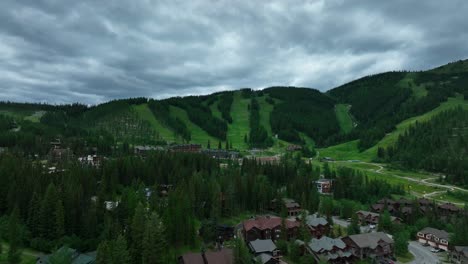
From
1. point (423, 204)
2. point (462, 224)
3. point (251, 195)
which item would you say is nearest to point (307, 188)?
point (251, 195)

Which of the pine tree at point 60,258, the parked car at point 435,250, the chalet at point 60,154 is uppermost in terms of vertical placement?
the chalet at point 60,154

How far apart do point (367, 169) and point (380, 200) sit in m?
66.8

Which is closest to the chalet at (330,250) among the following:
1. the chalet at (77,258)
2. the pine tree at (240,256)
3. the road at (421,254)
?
the road at (421,254)

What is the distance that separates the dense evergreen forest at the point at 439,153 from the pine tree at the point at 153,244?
450 ft

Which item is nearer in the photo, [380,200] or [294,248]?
[294,248]

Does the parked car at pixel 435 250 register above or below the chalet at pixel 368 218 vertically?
below

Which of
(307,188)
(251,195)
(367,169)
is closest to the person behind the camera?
(251,195)

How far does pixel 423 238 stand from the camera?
80.1m

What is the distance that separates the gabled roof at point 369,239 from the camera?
67.3 meters

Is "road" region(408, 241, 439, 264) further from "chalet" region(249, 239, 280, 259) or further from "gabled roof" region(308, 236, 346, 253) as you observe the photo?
"chalet" region(249, 239, 280, 259)

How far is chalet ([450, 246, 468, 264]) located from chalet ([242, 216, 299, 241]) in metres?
32.6

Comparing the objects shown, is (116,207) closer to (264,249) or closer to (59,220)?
(59,220)

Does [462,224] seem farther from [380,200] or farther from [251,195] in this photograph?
[251,195]

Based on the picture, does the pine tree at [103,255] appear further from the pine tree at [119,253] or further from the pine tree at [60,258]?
the pine tree at [60,258]
